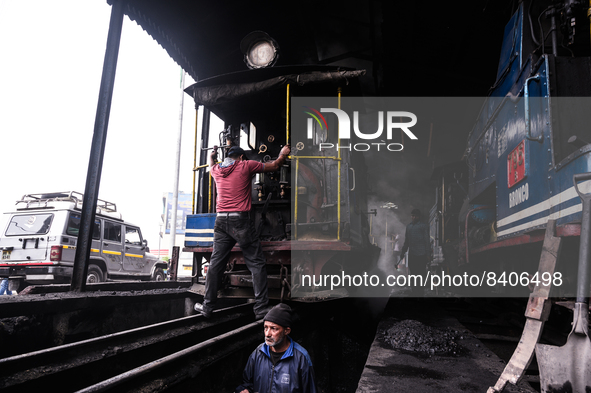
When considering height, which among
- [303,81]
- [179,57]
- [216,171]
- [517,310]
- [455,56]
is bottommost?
[517,310]

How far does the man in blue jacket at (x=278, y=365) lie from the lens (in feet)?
7.30

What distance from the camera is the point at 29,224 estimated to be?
10.1 meters

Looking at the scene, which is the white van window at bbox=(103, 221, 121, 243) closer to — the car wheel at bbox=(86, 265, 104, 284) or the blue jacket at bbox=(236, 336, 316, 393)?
the car wheel at bbox=(86, 265, 104, 284)

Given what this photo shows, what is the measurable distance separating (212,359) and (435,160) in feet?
43.3

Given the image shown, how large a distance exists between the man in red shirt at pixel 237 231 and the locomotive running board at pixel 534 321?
8.04 ft

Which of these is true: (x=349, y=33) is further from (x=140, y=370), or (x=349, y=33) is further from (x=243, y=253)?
(x=140, y=370)

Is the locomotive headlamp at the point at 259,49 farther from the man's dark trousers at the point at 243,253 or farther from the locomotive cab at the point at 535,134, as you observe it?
the locomotive cab at the point at 535,134

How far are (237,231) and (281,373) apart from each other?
209 centimetres

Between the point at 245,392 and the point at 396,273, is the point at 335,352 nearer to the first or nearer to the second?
the point at 245,392

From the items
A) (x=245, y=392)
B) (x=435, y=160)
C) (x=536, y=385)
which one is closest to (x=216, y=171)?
(x=245, y=392)

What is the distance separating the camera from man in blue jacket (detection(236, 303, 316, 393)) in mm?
2225

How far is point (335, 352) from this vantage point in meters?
5.52

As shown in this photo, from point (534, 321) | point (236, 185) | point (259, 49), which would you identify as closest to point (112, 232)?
point (259, 49)

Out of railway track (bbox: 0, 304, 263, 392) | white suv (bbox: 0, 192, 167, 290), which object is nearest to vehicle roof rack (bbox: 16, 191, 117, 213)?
white suv (bbox: 0, 192, 167, 290)
